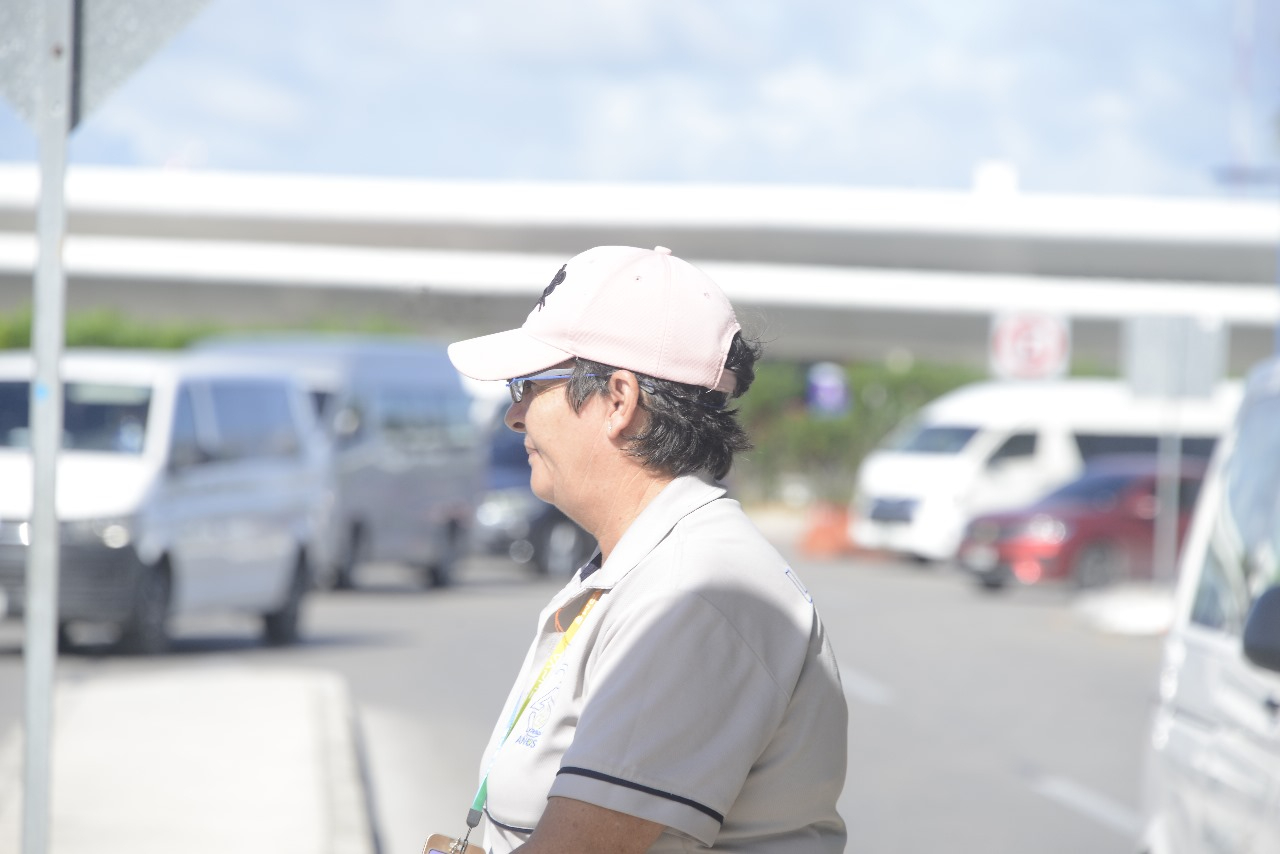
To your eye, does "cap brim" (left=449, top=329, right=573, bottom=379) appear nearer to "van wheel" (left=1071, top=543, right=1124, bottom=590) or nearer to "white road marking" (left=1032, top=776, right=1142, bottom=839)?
"white road marking" (left=1032, top=776, right=1142, bottom=839)

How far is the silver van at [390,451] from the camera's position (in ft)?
66.2

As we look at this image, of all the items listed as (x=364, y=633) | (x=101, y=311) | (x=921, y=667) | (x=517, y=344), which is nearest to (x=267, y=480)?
(x=364, y=633)

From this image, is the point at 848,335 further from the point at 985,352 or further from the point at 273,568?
the point at 273,568

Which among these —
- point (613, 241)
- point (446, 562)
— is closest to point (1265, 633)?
point (446, 562)

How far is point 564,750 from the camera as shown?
7.64 ft

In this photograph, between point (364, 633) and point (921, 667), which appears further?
point (364, 633)

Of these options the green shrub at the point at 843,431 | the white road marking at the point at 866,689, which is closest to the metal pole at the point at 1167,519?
the white road marking at the point at 866,689

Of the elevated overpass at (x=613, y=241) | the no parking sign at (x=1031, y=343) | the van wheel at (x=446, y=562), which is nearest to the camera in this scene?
the van wheel at (x=446, y=562)

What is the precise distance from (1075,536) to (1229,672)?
18.4 m

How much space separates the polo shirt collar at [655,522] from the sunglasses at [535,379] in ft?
0.68

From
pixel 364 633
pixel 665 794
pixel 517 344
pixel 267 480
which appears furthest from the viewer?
pixel 364 633

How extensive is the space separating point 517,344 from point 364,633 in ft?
45.8

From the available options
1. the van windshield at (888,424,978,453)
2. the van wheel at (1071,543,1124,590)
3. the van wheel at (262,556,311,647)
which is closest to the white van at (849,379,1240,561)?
the van windshield at (888,424,978,453)

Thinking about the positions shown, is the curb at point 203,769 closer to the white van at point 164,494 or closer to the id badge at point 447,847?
the white van at point 164,494
